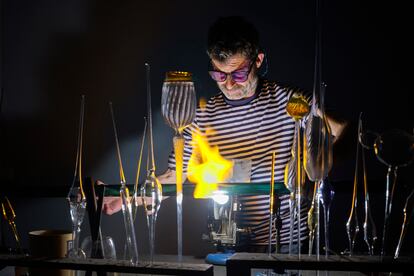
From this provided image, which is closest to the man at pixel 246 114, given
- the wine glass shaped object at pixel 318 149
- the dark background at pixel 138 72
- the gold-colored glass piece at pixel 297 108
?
the dark background at pixel 138 72

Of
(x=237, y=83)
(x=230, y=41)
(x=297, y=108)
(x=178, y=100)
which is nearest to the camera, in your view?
(x=297, y=108)

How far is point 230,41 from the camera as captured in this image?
3082 millimetres

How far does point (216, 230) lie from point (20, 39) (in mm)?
2437

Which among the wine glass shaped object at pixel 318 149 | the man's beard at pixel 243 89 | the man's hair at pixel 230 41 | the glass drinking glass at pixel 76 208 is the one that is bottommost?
the glass drinking glass at pixel 76 208

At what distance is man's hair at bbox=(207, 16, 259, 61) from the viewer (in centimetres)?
307

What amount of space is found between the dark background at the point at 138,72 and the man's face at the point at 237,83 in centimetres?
15

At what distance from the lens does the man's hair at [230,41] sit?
3070mm

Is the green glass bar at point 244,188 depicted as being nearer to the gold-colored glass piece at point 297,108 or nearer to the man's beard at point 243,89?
the gold-colored glass piece at point 297,108

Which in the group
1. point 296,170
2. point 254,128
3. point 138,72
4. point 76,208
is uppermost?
point 138,72

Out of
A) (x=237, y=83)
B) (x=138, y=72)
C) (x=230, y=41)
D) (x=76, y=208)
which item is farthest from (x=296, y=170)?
(x=138, y=72)

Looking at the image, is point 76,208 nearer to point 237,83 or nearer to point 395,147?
point 395,147

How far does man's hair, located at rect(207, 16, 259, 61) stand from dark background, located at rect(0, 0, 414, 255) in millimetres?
324

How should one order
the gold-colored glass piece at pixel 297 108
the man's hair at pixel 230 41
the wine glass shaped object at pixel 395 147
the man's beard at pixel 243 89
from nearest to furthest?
the wine glass shaped object at pixel 395 147
the gold-colored glass piece at pixel 297 108
the man's hair at pixel 230 41
the man's beard at pixel 243 89

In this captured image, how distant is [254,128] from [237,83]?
30 centimetres
